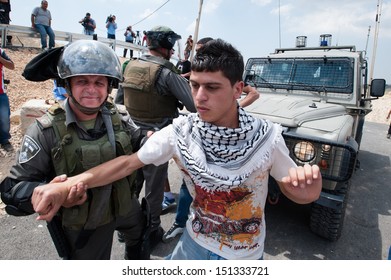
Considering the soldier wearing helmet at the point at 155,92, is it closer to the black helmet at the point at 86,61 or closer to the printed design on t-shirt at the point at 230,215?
the black helmet at the point at 86,61

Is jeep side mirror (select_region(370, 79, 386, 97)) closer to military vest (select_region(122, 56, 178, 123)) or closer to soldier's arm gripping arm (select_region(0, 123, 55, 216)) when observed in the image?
military vest (select_region(122, 56, 178, 123))

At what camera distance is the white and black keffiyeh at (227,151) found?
124cm

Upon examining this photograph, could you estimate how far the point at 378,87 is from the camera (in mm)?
3846

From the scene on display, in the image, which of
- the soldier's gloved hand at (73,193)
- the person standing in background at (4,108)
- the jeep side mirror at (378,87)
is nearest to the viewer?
the soldier's gloved hand at (73,193)

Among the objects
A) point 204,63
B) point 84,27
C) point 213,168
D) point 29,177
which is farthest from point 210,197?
point 84,27

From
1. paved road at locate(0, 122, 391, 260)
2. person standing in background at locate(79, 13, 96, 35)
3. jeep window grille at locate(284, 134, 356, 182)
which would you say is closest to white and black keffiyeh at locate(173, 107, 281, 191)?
jeep window grille at locate(284, 134, 356, 182)

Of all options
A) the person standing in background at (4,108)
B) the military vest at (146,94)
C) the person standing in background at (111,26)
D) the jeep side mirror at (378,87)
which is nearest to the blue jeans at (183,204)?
the military vest at (146,94)

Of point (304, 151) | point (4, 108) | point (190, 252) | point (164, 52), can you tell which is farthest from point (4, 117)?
point (304, 151)

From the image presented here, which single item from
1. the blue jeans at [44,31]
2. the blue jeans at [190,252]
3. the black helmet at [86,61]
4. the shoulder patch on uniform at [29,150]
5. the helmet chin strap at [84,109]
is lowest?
the blue jeans at [190,252]

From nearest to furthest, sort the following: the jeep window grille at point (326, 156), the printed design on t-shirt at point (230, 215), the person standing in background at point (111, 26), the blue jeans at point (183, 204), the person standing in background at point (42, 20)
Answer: the printed design on t-shirt at point (230, 215) < the jeep window grille at point (326, 156) < the blue jeans at point (183, 204) < the person standing in background at point (42, 20) < the person standing in background at point (111, 26)

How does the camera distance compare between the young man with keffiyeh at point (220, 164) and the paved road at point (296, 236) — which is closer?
the young man with keffiyeh at point (220, 164)

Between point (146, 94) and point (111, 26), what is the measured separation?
11323 millimetres

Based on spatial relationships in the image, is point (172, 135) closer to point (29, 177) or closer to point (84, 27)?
point (29, 177)

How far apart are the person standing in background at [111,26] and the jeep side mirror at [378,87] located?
11.2m
